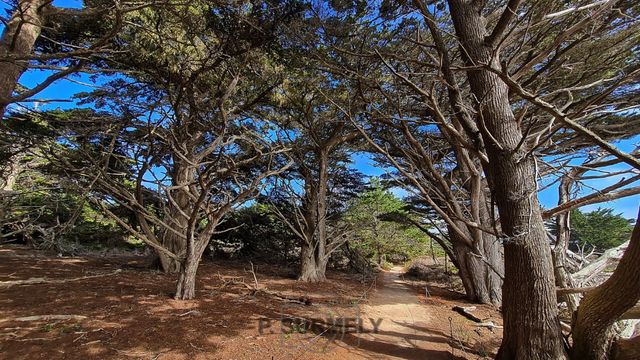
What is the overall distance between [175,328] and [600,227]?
100 ft

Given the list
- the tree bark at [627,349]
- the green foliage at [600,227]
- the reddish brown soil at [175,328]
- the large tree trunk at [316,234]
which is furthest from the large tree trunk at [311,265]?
the green foliage at [600,227]

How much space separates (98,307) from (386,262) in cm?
2147

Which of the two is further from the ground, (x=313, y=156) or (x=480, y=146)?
(x=313, y=156)

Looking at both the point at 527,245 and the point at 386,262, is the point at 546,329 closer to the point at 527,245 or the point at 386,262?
the point at 527,245

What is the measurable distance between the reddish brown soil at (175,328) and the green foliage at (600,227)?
22.7m

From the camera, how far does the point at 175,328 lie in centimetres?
408

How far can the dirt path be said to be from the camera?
4211 millimetres

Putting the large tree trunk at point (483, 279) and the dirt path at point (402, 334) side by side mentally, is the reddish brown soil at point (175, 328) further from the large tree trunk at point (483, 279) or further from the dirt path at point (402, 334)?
the large tree trunk at point (483, 279)

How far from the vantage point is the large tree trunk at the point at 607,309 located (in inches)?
92.0

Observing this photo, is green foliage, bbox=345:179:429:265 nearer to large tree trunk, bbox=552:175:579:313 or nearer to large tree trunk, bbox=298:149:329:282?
large tree trunk, bbox=298:149:329:282

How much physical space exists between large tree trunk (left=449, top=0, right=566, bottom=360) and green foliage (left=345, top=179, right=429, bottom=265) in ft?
29.4

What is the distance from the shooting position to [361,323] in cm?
526

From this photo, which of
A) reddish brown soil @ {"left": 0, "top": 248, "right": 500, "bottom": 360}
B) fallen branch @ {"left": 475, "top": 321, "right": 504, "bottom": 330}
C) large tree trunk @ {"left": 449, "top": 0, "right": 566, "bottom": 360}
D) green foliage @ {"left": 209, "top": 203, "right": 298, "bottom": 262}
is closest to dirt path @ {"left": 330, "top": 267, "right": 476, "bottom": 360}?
reddish brown soil @ {"left": 0, "top": 248, "right": 500, "bottom": 360}

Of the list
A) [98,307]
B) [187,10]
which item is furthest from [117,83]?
[98,307]
